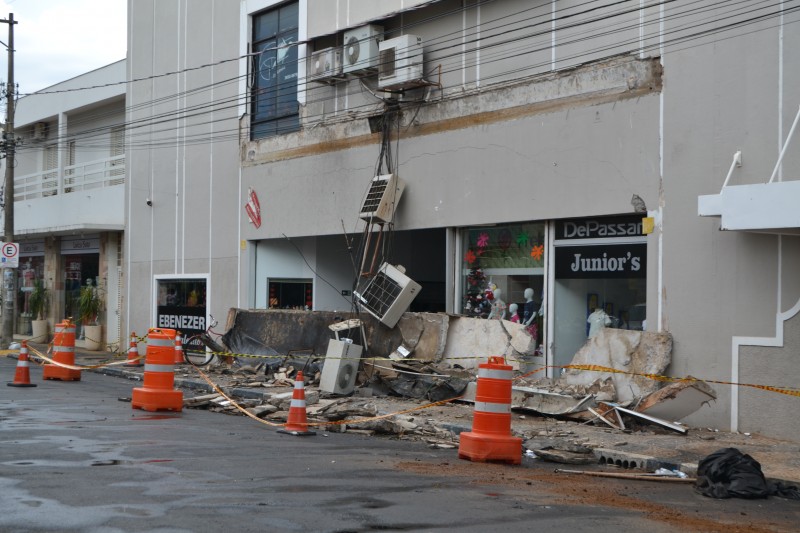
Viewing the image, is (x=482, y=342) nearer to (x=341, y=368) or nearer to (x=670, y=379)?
(x=341, y=368)

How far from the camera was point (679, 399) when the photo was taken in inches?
523

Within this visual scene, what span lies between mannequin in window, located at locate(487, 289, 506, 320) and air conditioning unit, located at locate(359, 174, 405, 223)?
3.05 metres

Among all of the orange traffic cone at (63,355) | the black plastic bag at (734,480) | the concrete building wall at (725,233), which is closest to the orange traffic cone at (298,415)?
the black plastic bag at (734,480)

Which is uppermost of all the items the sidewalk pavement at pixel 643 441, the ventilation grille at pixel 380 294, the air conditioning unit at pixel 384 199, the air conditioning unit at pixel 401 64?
the air conditioning unit at pixel 401 64

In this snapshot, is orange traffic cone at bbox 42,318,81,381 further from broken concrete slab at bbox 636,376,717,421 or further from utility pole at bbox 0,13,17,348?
broken concrete slab at bbox 636,376,717,421

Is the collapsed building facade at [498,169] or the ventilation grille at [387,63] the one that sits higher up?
Answer: the ventilation grille at [387,63]

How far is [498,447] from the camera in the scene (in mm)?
10492

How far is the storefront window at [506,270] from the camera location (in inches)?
665

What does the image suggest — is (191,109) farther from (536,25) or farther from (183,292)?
(536,25)

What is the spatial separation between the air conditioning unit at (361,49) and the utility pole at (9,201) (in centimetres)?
1446

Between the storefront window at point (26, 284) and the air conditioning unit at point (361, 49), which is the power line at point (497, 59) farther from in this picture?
the storefront window at point (26, 284)

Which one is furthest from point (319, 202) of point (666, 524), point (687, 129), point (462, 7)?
point (666, 524)

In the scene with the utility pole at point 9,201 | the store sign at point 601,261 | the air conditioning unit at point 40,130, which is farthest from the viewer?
the air conditioning unit at point 40,130

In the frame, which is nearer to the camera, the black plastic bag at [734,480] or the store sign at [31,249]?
the black plastic bag at [734,480]
